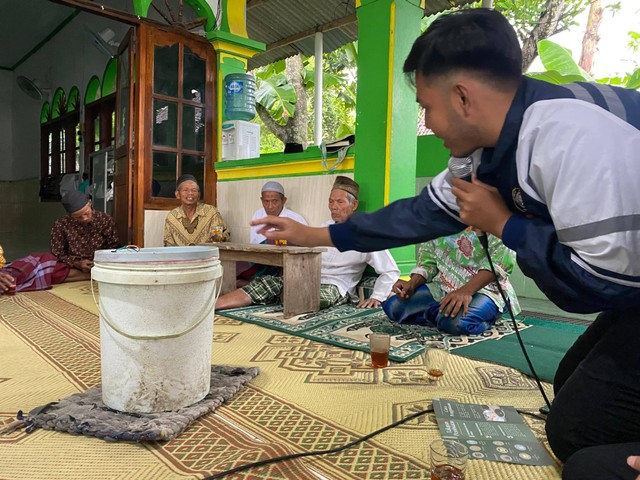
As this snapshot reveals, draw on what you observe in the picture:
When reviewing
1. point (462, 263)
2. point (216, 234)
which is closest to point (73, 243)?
point (216, 234)

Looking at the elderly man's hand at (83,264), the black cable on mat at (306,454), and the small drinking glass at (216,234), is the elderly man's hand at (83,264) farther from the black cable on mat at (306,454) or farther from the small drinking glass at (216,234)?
the black cable on mat at (306,454)

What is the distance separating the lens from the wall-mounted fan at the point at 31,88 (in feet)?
30.3

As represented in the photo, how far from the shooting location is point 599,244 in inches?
38.7

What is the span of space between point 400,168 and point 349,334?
168 centimetres

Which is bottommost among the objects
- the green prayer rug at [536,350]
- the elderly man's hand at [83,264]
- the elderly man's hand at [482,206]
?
the green prayer rug at [536,350]

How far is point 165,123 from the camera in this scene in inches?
222

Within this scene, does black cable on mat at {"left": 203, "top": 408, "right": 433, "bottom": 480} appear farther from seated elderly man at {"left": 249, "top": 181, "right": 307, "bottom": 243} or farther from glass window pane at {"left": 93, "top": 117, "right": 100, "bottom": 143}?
glass window pane at {"left": 93, "top": 117, "right": 100, "bottom": 143}

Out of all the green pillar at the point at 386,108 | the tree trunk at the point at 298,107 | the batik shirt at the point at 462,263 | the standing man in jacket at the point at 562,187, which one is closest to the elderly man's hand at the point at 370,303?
the green pillar at the point at 386,108

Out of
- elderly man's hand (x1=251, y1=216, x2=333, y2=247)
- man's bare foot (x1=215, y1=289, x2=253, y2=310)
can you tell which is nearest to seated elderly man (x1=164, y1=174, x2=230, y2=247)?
man's bare foot (x1=215, y1=289, x2=253, y2=310)

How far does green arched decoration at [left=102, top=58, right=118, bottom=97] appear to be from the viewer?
288 inches

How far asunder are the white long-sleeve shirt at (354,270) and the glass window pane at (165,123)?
2.75 metres

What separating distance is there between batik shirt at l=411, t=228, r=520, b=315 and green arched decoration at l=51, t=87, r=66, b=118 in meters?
7.93

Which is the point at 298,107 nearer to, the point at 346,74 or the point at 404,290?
the point at 346,74

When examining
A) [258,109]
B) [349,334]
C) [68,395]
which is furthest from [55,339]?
[258,109]
